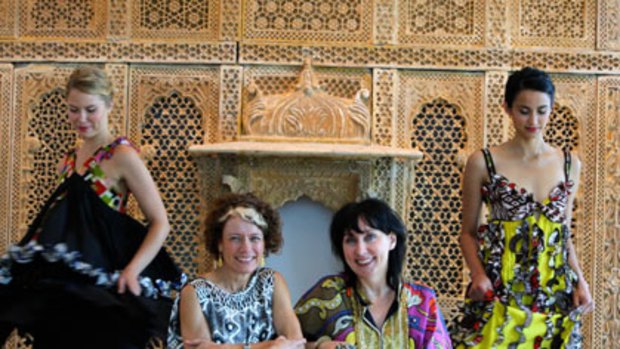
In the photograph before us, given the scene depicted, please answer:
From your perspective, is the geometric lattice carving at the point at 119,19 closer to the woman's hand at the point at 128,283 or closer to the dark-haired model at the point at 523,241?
the woman's hand at the point at 128,283

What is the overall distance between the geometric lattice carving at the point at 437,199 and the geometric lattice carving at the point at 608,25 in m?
1.05

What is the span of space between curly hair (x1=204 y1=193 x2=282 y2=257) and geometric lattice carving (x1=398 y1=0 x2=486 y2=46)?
8.33 ft

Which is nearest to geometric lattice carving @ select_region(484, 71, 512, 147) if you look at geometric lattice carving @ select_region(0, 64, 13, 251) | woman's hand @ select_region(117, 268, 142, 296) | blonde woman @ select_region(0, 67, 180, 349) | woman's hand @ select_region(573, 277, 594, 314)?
woman's hand @ select_region(573, 277, 594, 314)

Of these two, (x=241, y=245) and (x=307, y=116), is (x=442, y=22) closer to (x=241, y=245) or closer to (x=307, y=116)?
(x=307, y=116)

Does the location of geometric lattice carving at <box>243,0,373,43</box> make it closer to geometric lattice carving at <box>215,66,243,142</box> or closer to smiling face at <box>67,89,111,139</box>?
geometric lattice carving at <box>215,66,243,142</box>

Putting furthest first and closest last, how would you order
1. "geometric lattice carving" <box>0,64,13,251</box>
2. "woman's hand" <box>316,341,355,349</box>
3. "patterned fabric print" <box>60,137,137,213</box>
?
"geometric lattice carving" <box>0,64,13,251</box> < "patterned fabric print" <box>60,137,137,213</box> < "woman's hand" <box>316,341,355,349</box>

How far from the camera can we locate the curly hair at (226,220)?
312cm

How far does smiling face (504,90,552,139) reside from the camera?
11.0ft

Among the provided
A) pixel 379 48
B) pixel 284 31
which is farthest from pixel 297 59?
pixel 379 48

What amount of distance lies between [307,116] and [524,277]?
2.27 metres

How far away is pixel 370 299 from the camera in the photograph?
2.98 metres

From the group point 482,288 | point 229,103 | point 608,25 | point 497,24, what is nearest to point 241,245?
point 482,288

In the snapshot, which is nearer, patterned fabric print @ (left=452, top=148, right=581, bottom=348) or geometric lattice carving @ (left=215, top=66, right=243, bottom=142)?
patterned fabric print @ (left=452, top=148, right=581, bottom=348)

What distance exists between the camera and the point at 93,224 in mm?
3199
